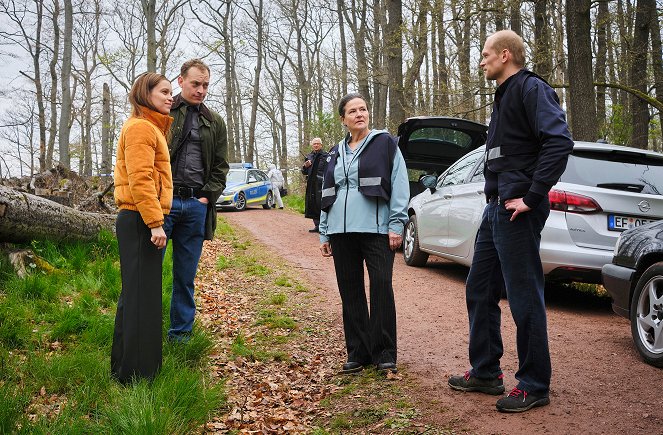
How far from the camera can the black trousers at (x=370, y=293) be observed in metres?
4.52

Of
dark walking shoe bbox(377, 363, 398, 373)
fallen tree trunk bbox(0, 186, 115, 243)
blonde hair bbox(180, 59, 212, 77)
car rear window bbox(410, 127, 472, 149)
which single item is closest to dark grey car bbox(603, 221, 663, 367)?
dark walking shoe bbox(377, 363, 398, 373)

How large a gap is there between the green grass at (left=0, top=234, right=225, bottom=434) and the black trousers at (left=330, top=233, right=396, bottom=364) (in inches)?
44.3

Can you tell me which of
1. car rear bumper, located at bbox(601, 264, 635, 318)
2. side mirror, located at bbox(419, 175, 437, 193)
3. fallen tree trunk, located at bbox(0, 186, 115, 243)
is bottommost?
car rear bumper, located at bbox(601, 264, 635, 318)

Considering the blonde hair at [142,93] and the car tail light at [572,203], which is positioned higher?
the blonde hair at [142,93]

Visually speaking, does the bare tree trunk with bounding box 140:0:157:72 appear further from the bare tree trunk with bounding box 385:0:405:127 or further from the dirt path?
the dirt path

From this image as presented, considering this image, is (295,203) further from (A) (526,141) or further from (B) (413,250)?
(A) (526,141)

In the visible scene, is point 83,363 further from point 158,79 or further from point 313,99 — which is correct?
point 313,99

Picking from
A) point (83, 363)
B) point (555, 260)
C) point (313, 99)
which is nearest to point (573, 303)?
point (555, 260)

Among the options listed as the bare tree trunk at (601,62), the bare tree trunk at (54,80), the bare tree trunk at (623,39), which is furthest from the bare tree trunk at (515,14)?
the bare tree trunk at (54,80)

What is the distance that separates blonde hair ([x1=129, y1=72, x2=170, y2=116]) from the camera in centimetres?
394

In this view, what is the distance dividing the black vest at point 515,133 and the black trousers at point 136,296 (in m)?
2.27

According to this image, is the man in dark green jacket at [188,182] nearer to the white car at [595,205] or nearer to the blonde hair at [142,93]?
the blonde hair at [142,93]

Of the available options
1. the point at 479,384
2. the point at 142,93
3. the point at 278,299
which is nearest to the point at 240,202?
the point at 278,299

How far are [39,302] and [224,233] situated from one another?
25.5 feet
